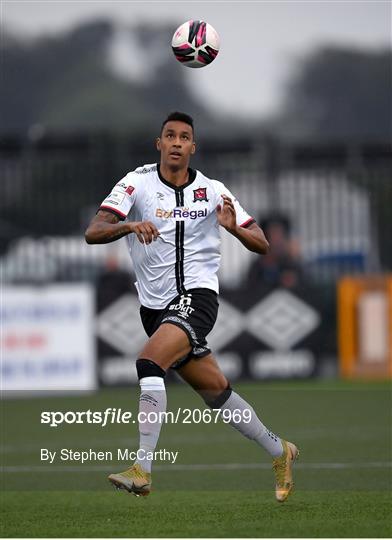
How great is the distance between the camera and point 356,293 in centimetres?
2294

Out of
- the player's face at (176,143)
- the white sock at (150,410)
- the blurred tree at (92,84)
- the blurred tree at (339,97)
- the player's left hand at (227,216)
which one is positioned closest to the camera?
the white sock at (150,410)

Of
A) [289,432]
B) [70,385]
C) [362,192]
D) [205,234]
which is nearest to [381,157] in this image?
[362,192]

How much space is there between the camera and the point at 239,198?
25.6 meters

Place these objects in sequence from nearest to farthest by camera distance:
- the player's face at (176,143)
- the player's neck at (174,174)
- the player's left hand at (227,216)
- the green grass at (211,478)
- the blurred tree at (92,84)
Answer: the green grass at (211,478)
the player's left hand at (227,216)
the player's face at (176,143)
the player's neck at (174,174)
the blurred tree at (92,84)

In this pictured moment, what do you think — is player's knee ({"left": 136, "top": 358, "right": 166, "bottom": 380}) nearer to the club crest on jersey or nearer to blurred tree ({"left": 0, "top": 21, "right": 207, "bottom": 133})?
the club crest on jersey

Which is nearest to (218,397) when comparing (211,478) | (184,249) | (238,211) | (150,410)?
(150,410)

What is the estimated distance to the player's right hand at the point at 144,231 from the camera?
993cm

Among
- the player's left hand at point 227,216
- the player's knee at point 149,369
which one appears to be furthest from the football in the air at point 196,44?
the player's knee at point 149,369

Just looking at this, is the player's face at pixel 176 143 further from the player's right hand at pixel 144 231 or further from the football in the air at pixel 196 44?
the football in the air at pixel 196 44

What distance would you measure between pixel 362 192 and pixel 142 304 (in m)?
15.8

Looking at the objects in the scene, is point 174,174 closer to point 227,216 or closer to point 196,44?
point 227,216

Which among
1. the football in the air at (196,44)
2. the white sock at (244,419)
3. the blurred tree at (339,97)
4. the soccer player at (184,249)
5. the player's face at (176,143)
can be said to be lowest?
the white sock at (244,419)

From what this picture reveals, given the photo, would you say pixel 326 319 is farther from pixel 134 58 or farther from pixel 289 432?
pixel 134 58

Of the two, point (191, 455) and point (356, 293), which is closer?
point (191, 455)
